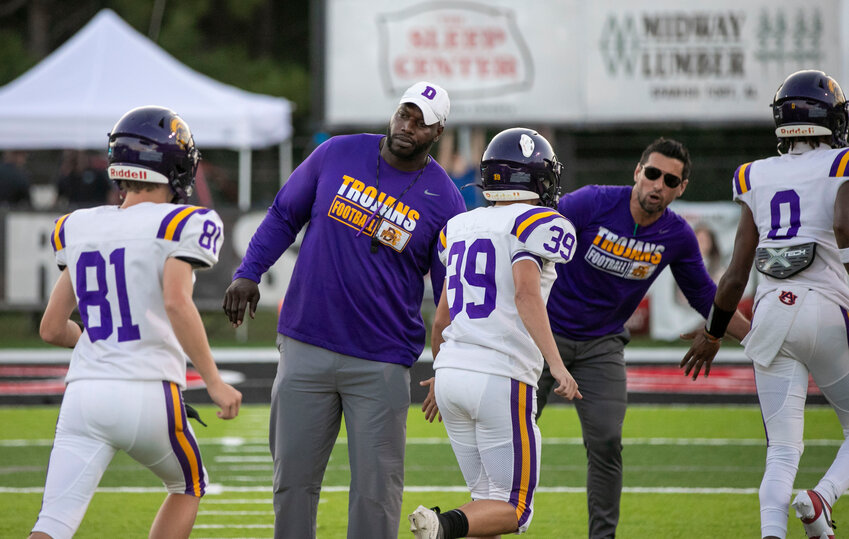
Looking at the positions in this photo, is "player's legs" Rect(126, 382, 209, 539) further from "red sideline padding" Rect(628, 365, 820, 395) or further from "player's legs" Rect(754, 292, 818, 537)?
"red sideline padding" Rect(628, 365, 820, 395)

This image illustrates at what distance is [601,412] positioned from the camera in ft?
17.8

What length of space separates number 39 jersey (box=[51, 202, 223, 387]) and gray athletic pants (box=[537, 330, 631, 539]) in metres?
1.94

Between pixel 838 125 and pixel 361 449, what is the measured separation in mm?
Result: 2302

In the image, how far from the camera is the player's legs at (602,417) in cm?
531

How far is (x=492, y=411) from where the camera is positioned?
437cm

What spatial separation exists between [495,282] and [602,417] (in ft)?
4.17

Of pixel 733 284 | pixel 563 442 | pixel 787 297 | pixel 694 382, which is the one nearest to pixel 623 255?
pixel 733 284

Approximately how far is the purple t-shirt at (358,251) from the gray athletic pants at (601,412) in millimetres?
975

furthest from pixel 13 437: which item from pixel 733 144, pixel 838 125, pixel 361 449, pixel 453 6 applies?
pixel 733 144

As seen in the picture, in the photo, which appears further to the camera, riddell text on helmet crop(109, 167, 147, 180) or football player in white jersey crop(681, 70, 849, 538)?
football player in white jersey crop(681, 70, 849, 538)

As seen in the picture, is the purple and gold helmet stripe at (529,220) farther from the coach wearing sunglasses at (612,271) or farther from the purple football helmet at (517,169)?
the coach wearing sunglasses at (612,271)

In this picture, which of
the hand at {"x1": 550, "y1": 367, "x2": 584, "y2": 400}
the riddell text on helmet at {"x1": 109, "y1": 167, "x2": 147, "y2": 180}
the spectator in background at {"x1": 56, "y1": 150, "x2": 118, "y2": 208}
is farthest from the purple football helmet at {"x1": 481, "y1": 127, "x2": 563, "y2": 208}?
the spectator in background at {"x1": 56, "y1": 150, "x2": 118, "y2": 208}

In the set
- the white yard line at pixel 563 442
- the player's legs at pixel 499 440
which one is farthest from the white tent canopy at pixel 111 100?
the player's legs at pixel 499 440

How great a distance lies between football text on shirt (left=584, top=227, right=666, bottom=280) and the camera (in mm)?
5539
